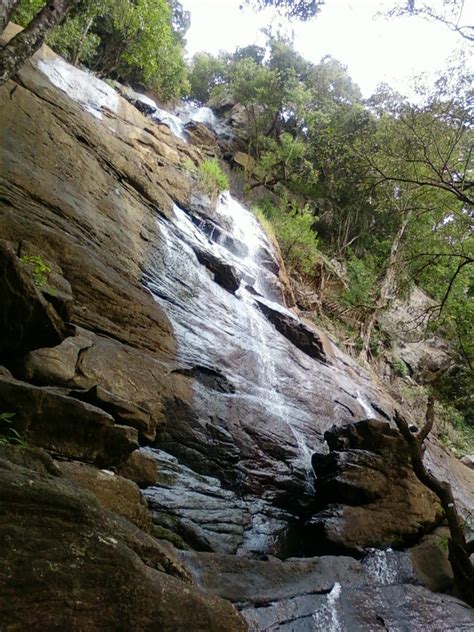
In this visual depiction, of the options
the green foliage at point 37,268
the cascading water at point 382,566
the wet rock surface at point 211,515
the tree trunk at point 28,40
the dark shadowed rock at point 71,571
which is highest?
the tree trunk at point 28,40

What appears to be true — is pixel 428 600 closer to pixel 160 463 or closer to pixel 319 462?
pixel 319 462

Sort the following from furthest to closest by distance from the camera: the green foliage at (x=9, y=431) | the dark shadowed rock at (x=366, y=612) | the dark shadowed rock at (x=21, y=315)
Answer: the dark shadowed rock at (x=366, y=612)
the dark shadowed rock at (x=21, y=315)
the green foliage at (x=9, y=431)

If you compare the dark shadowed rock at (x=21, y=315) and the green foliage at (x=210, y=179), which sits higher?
the green foliage at (x=210, y=179)

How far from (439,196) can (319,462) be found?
35.5ft

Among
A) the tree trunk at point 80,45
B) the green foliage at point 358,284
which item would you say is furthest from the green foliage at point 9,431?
the tree trunk at point 80,45

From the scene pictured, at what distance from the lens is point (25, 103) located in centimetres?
995

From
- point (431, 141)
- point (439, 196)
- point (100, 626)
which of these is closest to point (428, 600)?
point (100, 626)

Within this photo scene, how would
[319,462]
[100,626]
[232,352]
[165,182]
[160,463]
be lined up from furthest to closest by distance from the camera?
1. [165,182]
2. [232,352]
3. [319,462]
4. [160,463]
5. [100,626]

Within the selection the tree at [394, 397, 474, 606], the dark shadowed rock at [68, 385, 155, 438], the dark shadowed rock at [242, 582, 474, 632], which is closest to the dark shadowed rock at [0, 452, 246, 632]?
the dark shadowed rock at [242, 582, 474, 632]

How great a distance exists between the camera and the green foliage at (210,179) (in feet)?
59.2

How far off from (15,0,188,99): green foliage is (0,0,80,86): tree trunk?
1054cm

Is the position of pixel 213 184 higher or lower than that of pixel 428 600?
higher

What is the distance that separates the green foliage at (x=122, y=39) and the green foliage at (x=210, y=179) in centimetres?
634

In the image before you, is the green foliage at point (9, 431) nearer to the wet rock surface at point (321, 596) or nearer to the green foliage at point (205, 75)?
the wet rock surface at point (321, 596)
